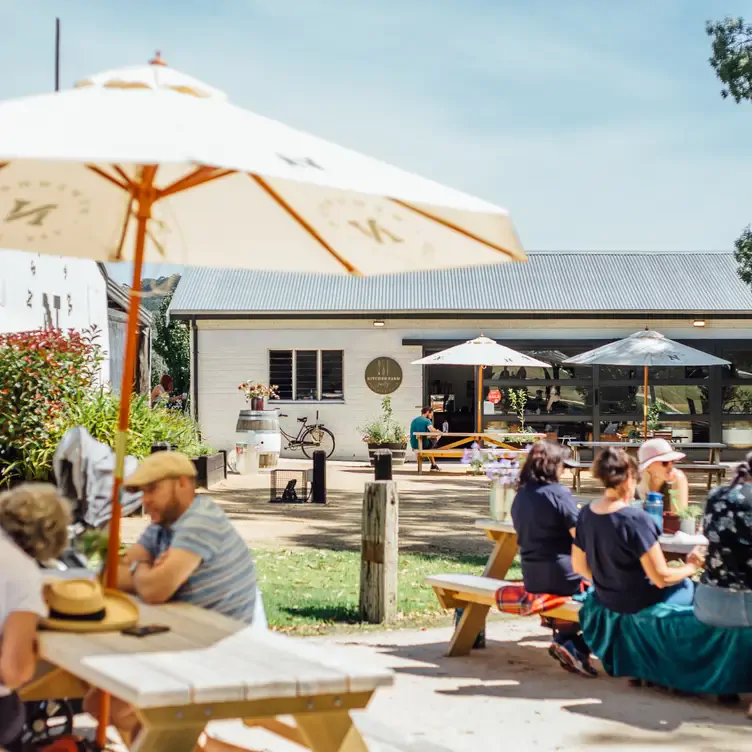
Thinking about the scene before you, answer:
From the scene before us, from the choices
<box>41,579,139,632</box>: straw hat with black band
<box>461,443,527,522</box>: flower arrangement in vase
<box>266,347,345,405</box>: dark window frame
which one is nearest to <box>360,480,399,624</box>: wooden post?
<box>461,443,527,522</box>: flower arrangement in vase

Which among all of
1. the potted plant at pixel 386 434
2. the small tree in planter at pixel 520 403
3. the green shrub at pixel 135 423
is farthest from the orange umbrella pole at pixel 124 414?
the small tree in planter at pixel 520 403

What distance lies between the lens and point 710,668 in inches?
220

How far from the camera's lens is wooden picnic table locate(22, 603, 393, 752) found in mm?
2920

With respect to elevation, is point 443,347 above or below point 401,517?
above

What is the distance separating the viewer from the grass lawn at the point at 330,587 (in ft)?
25.4

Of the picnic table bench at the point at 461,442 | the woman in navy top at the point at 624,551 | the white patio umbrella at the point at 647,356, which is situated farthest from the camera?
the picnic table bench at the point at 461,442

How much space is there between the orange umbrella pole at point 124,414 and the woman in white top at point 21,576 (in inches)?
16.1

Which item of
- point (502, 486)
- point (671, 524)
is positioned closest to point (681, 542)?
point (671, 524)

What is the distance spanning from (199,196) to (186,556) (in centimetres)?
191

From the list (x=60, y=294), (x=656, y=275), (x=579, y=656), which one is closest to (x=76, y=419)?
(x=60, y=294)

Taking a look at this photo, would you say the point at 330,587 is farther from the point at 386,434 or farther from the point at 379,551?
the point at 386,434

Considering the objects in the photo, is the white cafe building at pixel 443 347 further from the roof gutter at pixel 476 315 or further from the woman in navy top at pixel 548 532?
the woman in navy top at pixel 548 532

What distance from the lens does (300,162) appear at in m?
3.61

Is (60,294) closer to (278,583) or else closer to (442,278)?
(278,583)
